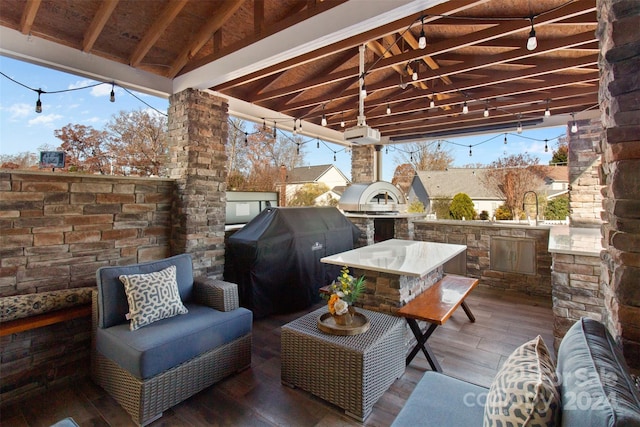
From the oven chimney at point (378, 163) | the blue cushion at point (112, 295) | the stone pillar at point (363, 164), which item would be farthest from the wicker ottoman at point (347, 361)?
the oven chimney at point (378, 163)

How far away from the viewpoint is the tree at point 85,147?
362 centimetres

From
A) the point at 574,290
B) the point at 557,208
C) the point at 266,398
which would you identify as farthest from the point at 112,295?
the point at 557,208

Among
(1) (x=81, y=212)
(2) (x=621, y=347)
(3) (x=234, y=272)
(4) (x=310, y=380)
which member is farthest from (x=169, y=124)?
(2) (x=621, y=347)

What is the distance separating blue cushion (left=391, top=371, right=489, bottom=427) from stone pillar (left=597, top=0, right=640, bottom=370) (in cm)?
66

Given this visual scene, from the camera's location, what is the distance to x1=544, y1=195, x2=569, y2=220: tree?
5102mm

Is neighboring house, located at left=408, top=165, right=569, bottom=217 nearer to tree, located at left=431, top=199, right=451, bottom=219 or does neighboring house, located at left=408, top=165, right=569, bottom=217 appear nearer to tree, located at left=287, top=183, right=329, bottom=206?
tree, located at left=431, top=199, right=451, bottom=219

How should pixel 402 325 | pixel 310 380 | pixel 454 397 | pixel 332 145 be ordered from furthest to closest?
1. pixel 332 145
2. pixel 402 325
3. pixel 310 380
4. pixel 454 397

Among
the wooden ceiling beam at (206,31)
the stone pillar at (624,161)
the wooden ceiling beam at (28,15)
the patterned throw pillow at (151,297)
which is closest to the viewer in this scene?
the stone pillar at (624,161)

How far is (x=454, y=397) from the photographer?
1.54 meters

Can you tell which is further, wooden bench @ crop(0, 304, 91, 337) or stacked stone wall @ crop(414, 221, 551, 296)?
stacked stone wall @ crop(414, 221, 551, 296)

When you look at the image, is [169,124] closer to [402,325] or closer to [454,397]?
[402,325]

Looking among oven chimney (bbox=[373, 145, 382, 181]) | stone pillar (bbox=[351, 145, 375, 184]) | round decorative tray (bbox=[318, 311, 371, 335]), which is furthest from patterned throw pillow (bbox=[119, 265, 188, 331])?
oven chimney (bbox=[373, 145, 382, 181])

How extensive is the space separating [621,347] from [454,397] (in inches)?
28.9

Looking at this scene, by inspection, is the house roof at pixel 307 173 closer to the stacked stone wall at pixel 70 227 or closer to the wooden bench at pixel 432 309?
the stacked stone wall at pixel 70 227
